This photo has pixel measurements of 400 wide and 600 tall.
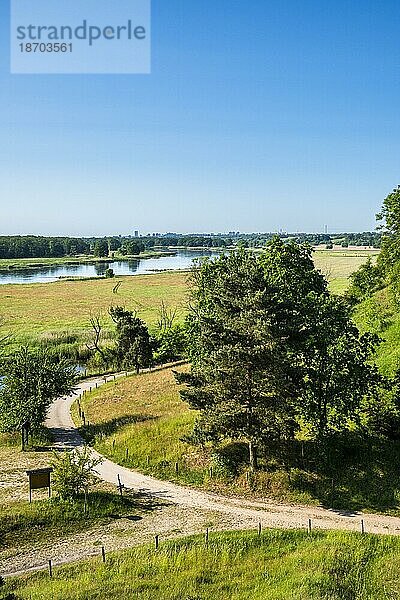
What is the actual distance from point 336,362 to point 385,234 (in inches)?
639

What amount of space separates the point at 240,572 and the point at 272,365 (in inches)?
360

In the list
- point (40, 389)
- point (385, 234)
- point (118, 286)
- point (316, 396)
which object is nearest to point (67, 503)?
point (40, 389)

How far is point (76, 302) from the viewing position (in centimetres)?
9312

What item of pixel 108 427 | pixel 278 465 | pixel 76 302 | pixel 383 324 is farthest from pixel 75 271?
pixel 278 465

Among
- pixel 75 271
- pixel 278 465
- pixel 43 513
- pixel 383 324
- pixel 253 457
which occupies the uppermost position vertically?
pixel 75 271

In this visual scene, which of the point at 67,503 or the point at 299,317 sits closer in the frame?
the point at 67,503

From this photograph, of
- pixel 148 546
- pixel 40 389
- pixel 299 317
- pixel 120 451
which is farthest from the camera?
pixel 40 389

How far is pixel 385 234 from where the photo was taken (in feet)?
127

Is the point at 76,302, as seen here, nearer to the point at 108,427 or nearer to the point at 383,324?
the point at 108,427

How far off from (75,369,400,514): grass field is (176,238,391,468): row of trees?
95 cm

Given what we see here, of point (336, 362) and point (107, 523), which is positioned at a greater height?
point (336, 362)

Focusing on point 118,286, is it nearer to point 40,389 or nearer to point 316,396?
point 40,389

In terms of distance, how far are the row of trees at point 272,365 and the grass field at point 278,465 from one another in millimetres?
954

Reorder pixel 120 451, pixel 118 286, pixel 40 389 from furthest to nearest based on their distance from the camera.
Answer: pixel 118 286, pixel 40 389, pixel 120 451
